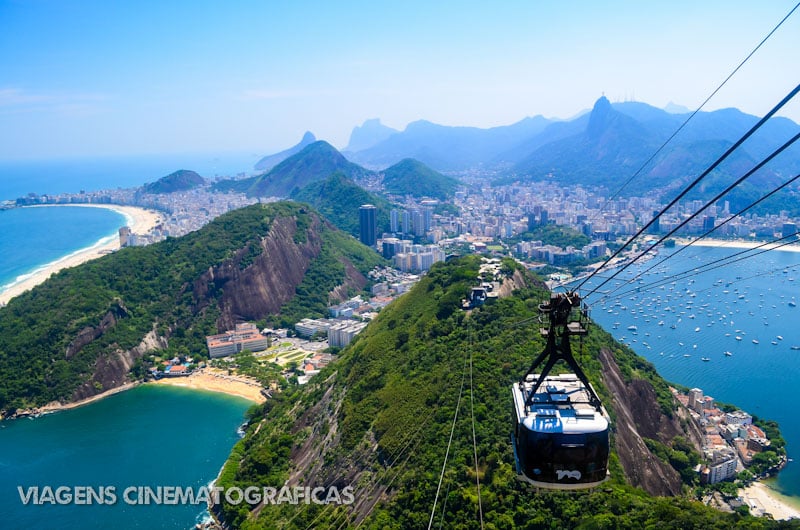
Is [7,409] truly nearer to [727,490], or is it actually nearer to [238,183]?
[727,490]

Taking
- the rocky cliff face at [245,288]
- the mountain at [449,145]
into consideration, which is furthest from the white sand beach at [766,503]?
the mountain at [449,145]

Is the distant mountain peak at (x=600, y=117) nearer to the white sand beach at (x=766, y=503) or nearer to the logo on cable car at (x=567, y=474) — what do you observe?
the white sand beach at (x=766, y=503)

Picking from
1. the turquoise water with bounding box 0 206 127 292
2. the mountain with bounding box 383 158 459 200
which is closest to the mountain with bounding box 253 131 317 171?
the mountain with bounding box 383 158 459 200

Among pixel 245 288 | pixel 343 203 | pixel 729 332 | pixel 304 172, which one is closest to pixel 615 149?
pixel 304 172

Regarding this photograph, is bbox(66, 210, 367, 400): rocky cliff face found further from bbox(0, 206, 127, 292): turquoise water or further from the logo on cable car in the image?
the logo on cable car

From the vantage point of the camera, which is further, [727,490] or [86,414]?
[86,414]

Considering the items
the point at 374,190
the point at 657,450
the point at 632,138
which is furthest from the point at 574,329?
the point at 632,138
